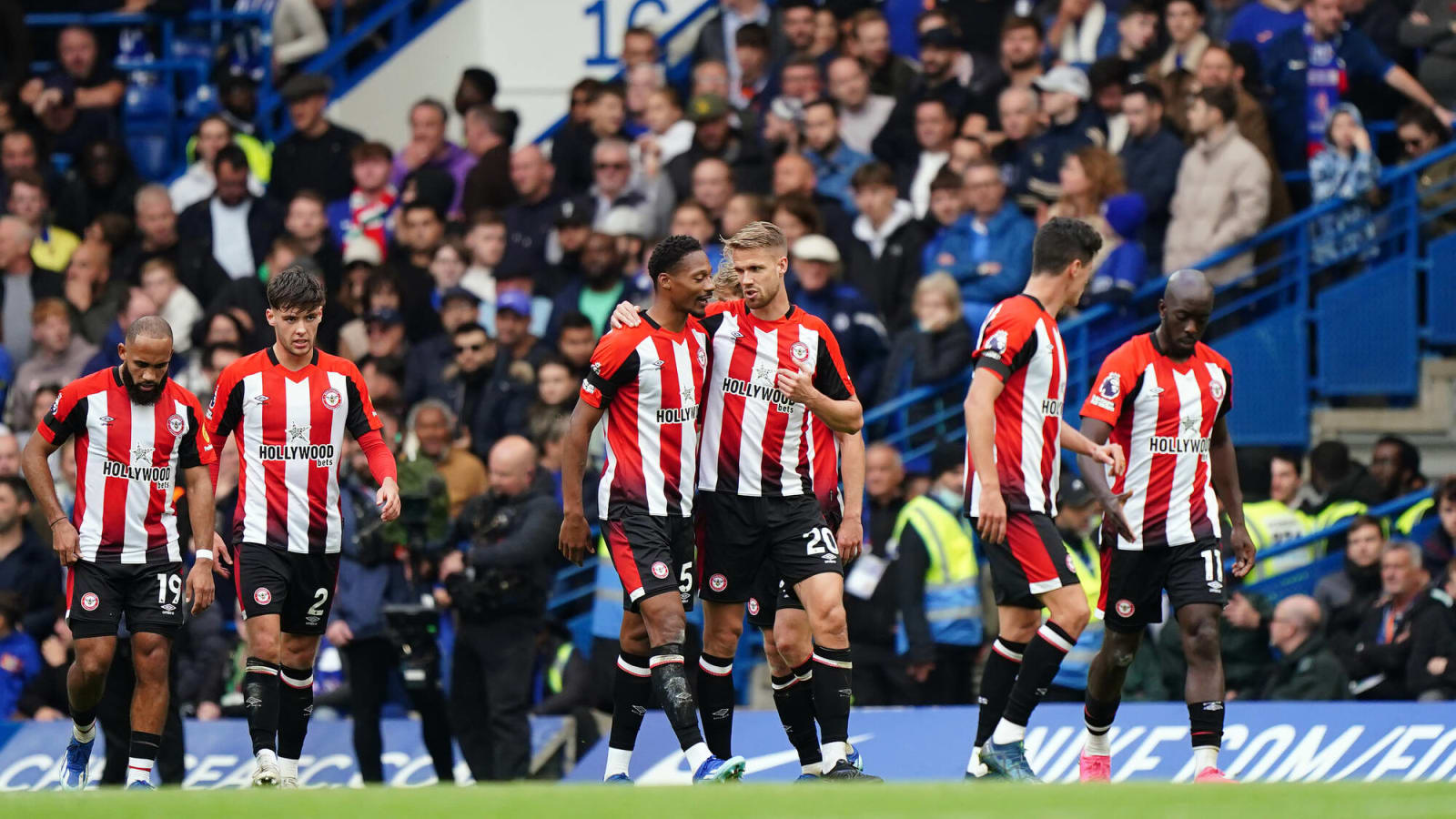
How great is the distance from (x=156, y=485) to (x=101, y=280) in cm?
711

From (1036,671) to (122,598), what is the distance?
4.72m

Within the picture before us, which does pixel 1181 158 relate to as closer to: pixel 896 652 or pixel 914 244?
pixel 914 244

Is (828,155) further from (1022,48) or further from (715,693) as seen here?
(715,693)

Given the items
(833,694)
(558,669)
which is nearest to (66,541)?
(833,694)

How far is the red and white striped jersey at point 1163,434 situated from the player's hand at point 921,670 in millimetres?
3023

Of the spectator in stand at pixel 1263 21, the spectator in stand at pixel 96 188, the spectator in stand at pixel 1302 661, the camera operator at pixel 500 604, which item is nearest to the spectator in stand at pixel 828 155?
the spectator in stand at pixel 1263 21

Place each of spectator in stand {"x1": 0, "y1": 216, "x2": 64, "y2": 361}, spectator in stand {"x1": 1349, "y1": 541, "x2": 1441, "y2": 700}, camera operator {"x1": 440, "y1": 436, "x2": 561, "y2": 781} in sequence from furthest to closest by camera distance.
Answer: spectator in stand {"x1": 0, "y1": 216, "x2": 64, "y2": 361}
camera operator {"x1": 440, "y1": 436, "x2": 561, "y2": 781}
spectator in stand {"x1": 1349, "y1": 541, "x2": 1441, "y2": 700}

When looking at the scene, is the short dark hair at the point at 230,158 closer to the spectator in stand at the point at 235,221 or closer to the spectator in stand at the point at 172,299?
the spectator in stand at the point at 235,221

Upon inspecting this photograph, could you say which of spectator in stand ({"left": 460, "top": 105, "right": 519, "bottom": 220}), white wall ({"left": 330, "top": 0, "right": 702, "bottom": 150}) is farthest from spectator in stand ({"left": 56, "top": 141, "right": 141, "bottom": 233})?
white wall ({"left": 330, "top": 0, "right": 702, "bottom": 150})

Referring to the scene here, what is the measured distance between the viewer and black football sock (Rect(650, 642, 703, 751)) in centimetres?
1023

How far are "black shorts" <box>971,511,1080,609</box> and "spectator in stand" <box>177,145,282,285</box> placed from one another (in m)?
9.30

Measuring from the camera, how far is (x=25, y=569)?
15.4 meters

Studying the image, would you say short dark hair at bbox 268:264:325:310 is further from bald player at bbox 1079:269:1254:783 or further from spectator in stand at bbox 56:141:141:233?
spectator in stand at bbox 56:141:141:233

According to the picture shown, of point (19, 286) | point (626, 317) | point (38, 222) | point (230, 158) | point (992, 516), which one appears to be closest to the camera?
point (992, 516)
